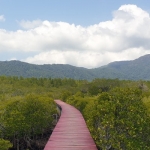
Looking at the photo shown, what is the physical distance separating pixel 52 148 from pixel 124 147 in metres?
2.33

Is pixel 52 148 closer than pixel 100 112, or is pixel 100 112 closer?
pixel 100 112

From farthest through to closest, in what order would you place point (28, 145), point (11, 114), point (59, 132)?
point (28, 145) → point (11, 114) → point (59, 132)

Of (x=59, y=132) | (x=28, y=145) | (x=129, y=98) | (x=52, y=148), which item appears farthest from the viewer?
(x=28, y=145)

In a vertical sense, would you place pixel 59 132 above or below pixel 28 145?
above

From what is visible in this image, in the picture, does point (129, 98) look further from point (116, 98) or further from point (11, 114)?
point (11, 114)

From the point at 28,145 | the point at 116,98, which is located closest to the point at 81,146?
the point at 116,98

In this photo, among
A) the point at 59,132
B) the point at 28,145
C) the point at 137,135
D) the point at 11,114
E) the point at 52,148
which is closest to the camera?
the point at 137,135

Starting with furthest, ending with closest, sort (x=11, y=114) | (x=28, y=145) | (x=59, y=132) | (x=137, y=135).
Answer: (x=28, y=145), (x=11, y=114), (x=59, y=132), (x=137, y=135)

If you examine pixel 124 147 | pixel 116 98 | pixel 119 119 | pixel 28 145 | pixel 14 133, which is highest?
pixel 116 98

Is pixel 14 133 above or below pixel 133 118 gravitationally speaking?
below

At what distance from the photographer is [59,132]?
32.6 feet

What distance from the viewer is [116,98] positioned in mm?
6996

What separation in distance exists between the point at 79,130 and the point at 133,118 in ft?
14.1

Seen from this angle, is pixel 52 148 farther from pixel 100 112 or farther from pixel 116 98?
pixel 116 98
